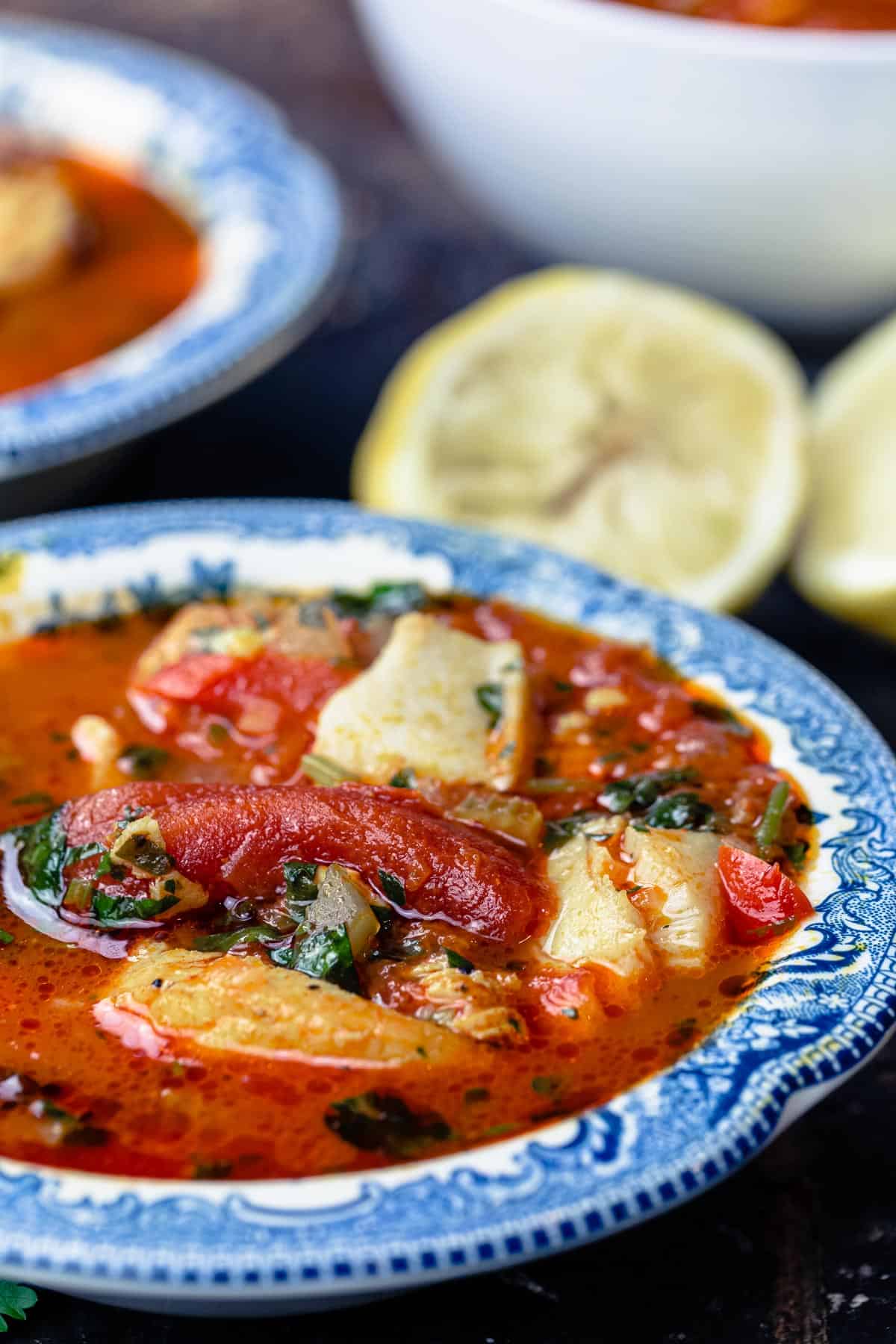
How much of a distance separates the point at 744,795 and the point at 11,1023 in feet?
4.24

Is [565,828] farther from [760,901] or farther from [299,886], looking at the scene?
[299,886]

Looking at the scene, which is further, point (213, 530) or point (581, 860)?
point (213, 530)

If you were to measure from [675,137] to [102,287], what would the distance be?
1840 mm

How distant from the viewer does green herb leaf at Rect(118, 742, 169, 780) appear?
309 centimetres

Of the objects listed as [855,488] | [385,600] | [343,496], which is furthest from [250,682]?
[855,488]

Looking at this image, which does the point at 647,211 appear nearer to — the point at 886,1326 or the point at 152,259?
the point at 152,259

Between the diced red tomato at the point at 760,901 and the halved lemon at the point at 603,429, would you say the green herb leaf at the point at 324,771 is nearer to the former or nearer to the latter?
the diced red tomato at the point at 760,901

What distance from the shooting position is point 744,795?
2.94m

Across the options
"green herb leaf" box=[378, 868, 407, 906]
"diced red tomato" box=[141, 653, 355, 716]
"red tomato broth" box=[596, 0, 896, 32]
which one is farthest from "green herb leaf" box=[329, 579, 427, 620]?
"red tomato broth" box=[596, 0, 896, 32]

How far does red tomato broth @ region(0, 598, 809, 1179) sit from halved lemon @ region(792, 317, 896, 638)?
3.97 feet

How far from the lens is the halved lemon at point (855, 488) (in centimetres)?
418

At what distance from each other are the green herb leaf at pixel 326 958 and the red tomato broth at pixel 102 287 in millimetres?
2534

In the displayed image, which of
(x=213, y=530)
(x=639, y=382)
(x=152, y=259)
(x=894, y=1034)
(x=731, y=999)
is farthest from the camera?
(x=152, y=259)

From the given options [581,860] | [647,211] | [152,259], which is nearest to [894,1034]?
[581,860]
